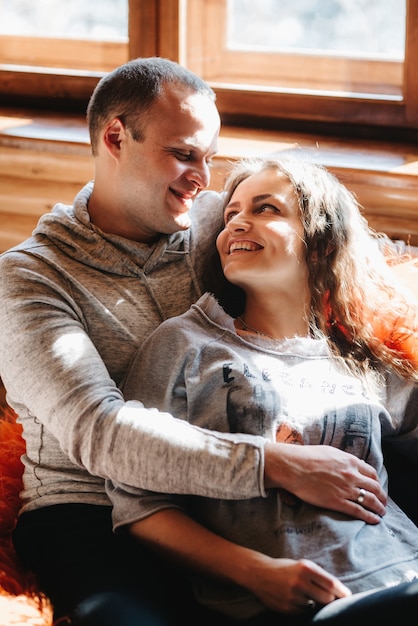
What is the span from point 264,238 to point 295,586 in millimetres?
584

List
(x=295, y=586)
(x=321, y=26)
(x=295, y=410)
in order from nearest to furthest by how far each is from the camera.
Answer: (x=295, y=586) → (x=295, y=410) → (x=321, y=26)

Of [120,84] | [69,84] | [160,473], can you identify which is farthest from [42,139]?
[160,473]

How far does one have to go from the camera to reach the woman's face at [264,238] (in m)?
1.47

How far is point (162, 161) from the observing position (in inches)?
61.7

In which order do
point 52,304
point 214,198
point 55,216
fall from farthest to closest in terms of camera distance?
1. point 214,198
2. point 55,216
3. point 52,304

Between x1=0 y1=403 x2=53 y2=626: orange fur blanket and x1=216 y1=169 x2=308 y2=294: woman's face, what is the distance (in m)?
0.56

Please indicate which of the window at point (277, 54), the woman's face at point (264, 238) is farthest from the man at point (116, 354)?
the window at point (277, 54)

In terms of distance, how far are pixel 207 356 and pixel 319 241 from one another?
1.03ft

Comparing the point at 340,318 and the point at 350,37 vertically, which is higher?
the point at 350,37

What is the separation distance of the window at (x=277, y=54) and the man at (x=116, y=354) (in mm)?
670

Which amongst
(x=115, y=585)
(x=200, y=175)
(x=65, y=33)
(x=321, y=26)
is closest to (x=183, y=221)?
(x=200, y=175)

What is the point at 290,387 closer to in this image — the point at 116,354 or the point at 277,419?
the point at 277,419

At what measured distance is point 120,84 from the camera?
5.27 feet

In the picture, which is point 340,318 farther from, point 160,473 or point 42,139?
point 42,139
